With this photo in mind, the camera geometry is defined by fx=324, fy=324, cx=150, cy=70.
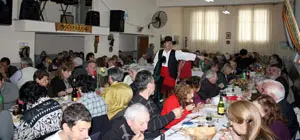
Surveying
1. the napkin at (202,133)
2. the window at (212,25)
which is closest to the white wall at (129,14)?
the window at (212,25)

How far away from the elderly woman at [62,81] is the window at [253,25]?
1342 cm

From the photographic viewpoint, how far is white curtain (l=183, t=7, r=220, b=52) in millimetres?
18281

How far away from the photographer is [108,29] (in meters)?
12.9

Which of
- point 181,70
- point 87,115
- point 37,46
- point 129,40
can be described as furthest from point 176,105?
point 129,40

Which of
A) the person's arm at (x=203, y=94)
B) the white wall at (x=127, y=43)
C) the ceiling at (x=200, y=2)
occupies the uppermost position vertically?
the ceiling at (x=200, y=2)

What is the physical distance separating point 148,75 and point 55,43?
11.4 metres

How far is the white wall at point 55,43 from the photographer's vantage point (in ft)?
44.6

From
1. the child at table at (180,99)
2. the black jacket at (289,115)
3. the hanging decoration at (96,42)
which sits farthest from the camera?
the hanging decoration at (96,42)

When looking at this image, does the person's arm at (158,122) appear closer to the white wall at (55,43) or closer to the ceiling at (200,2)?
the white wall at (55,43)

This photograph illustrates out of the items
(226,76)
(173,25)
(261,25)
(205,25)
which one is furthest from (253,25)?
(226,76)

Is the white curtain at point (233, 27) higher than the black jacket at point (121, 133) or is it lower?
higher

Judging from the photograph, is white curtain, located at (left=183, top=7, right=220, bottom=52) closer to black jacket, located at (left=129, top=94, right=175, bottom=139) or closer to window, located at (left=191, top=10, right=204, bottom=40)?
window, located at (left=191, top=10, right=204, bottom=40)

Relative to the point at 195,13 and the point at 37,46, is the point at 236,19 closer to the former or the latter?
the point at 195,13

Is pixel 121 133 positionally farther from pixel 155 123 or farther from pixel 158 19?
pixel 158 19
